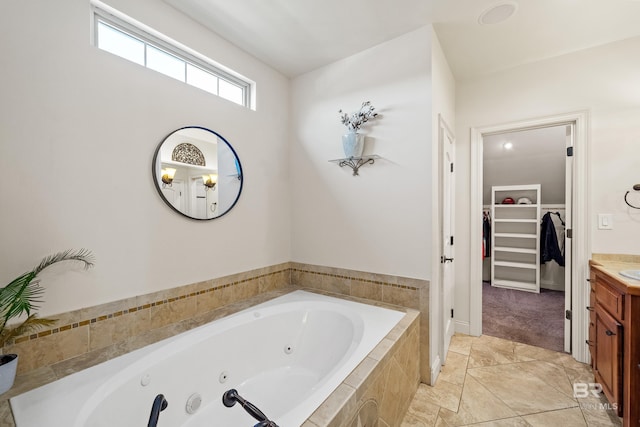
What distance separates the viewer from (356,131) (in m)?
2.22

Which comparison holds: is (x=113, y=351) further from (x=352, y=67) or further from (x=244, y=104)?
(x=352, y=67)

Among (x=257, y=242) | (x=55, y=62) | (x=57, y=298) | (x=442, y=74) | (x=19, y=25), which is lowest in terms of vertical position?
(x=57, y=298)

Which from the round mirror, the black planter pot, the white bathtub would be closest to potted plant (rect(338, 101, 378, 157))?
the round mirror

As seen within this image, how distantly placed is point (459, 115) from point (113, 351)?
330cm

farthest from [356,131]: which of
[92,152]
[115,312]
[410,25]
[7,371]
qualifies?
[7,371]

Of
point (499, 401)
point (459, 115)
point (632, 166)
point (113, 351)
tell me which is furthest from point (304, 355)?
point (632, 166)

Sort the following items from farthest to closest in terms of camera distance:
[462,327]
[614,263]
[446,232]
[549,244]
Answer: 1. [549,244]
2. [462,327]
3. [446,232]
4. [614,263]

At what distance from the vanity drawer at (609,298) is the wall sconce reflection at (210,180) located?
261 centimetres

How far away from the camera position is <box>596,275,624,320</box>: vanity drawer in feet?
4.97

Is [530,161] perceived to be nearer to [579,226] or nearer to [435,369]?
[579,226]

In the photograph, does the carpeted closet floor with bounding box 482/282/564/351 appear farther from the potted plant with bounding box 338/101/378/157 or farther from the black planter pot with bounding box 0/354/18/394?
the black planter pot with bounding box 0/354/18/394

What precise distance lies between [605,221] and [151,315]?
11.0 feet

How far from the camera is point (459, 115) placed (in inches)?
107

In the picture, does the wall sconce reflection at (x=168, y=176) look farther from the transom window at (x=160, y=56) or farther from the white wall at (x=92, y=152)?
the transom window at (x=160, y=56)
